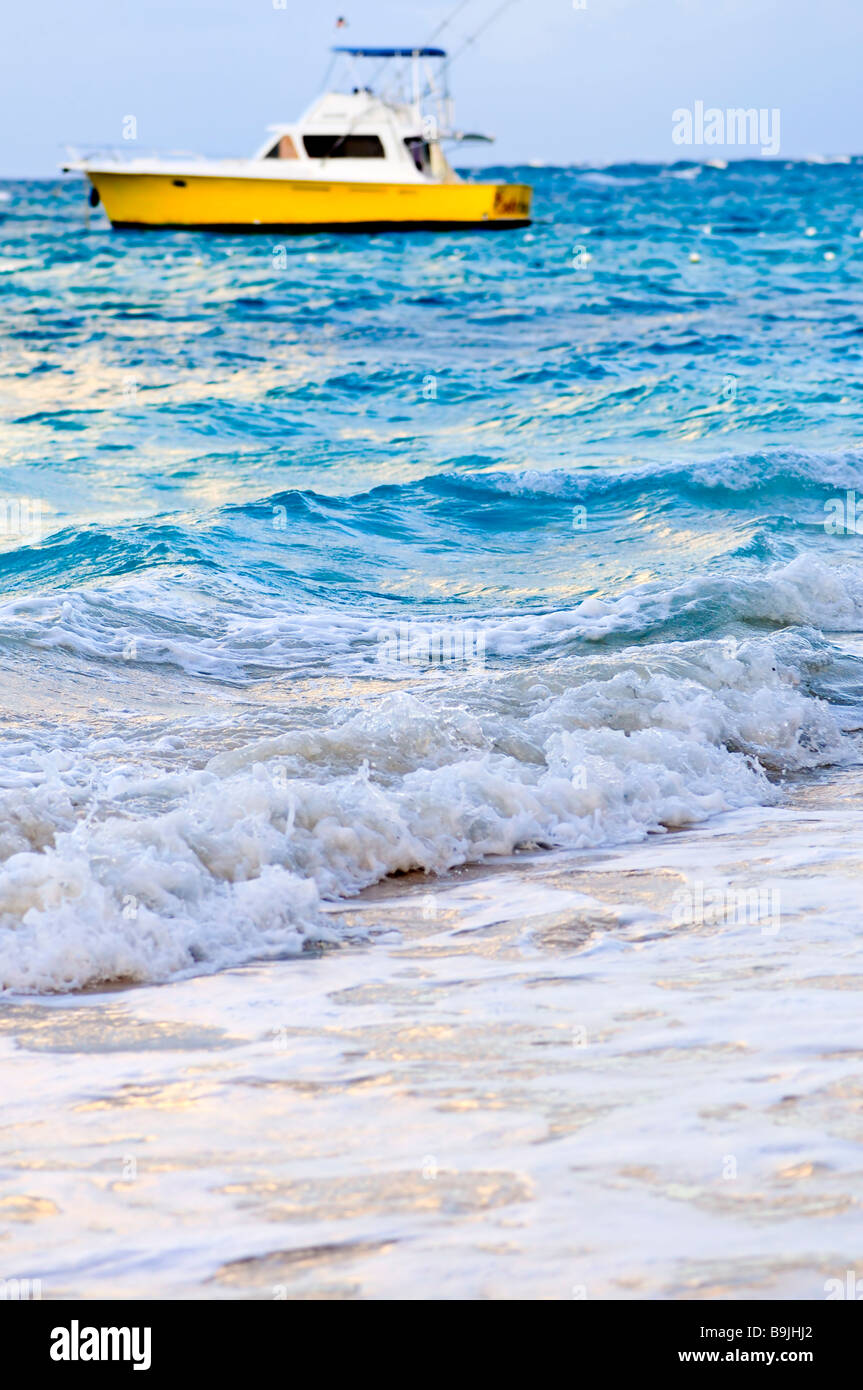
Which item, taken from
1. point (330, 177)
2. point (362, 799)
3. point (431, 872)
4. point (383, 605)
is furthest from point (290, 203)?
point (431, 872)

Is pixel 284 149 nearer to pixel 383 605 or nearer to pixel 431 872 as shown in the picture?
pixel 383 605

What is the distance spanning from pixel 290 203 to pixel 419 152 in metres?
4.13

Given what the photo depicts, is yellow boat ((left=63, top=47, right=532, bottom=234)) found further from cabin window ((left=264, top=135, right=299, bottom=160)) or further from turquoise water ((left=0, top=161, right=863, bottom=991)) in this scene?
turquoise water ((left=0, top=161, right=863, bottom=991))

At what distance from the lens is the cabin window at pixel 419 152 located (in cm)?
3994

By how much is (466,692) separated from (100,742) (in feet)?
5.41

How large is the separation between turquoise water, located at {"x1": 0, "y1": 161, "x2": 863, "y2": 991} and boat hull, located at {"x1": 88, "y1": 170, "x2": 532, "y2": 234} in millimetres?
18121

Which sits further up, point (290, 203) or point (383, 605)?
point (290, 203)

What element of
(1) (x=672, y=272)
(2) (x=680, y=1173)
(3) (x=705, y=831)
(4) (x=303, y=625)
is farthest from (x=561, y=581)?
(1) (x=672, y=272)

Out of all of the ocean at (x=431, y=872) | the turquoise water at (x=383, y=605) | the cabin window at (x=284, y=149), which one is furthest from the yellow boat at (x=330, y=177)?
the ocean at (x=431, y=872)

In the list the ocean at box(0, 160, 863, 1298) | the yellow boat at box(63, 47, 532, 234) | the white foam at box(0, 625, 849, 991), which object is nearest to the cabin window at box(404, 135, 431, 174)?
the yellow boat at box(63, 47, 532, 234)

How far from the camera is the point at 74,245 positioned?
138 feet

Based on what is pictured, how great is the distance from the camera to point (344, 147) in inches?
1556

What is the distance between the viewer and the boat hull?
39.4 m

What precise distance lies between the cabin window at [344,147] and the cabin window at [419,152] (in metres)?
0.92
